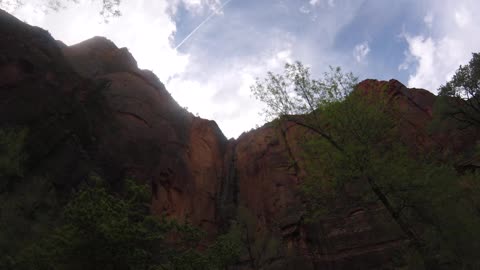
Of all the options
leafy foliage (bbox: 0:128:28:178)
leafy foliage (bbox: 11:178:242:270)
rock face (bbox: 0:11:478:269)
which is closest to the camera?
leafy foliage (bbox: 11:178:242:270)

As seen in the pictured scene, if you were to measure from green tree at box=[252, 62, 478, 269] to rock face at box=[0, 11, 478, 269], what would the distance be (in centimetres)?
114

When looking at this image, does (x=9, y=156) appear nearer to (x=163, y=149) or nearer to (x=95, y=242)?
(x=95, y=242)

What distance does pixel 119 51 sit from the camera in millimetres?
40031

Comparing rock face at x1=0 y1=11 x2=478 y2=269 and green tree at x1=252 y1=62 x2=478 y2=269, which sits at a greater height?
rock face at x1=0 y1=11 x2=478 y2=269

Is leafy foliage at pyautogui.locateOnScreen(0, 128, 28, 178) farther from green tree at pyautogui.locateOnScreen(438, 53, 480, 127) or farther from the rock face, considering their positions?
green tree at pyautogui.locateOnScreen(438, 53, 480, 127)

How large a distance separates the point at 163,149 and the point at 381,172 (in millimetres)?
22334

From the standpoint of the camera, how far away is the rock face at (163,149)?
24.8 m

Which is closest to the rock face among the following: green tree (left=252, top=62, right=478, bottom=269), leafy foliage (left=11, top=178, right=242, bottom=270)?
green tree (left=252, top=62, right=478, bottom=269)

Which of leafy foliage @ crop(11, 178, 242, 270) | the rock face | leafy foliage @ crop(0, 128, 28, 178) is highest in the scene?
the rock face

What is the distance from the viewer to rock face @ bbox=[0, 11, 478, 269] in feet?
81.4

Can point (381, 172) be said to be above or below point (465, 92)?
below

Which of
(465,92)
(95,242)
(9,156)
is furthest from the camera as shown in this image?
(465,92)

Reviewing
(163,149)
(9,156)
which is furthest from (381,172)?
(163,149)

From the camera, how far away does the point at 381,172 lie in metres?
15.1
